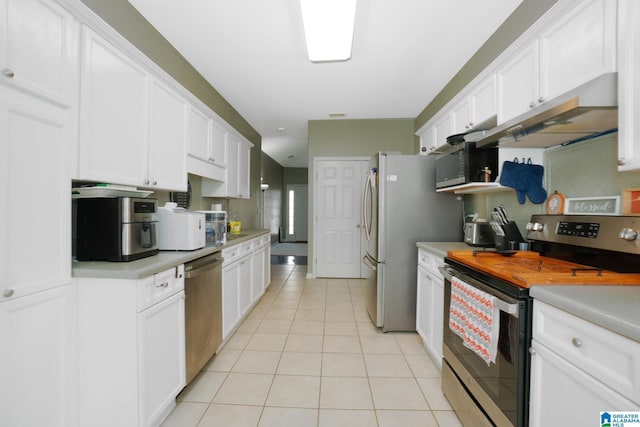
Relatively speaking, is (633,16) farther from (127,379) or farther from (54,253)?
(127,379)

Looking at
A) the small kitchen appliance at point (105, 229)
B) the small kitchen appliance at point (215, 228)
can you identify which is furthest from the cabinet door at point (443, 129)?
the small kitchen appliance at point (105, 229)

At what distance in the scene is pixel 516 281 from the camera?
1.12 metres

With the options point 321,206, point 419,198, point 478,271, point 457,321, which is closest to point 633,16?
point 478,271

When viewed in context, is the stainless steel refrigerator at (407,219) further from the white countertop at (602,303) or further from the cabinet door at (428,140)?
the white countertop at (602,303)

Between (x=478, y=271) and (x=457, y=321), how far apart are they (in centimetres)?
33

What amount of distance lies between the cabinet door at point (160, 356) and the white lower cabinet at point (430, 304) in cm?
179

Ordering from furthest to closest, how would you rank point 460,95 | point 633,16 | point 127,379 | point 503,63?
point 460,95 → point 503,63 → point 127,379 → point 633,16

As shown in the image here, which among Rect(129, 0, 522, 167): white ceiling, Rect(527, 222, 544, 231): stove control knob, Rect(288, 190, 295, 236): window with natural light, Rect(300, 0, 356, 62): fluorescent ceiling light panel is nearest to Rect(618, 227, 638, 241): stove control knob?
Rect(527, 222, 544, 231): stove control knob

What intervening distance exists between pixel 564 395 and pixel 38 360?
1.99 meters

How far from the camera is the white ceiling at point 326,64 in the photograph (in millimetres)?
2051

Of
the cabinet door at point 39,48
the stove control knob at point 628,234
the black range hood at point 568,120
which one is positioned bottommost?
the stove control knob at point 628,234

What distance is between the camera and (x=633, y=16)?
1081 mm

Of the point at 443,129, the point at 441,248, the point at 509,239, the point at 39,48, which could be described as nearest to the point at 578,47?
the point at 509,239

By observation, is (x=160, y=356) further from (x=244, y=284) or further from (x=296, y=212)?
(x=296, y=212)
